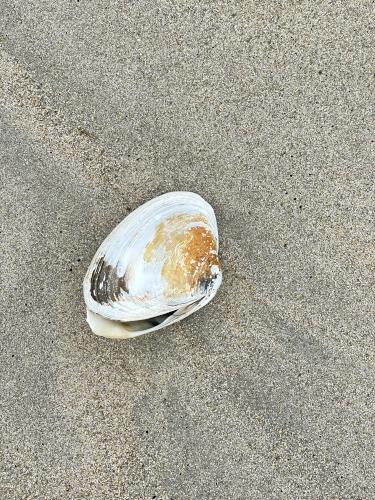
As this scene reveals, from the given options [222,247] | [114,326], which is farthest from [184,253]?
[114,326]

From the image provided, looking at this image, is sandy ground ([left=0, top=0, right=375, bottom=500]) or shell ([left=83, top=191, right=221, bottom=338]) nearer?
shell ([left=83, top=191, right=221, bottom=338])

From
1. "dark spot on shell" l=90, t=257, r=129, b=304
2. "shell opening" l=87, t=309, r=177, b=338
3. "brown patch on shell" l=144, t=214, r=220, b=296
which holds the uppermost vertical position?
"brown patch on shell" l=144, t=214, r=220, b=296

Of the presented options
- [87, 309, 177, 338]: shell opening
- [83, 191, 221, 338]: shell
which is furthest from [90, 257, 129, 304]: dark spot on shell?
[87, 309, 177, 338]: shell opening

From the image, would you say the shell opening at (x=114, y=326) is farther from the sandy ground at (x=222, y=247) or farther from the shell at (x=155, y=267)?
the sandy ground at (x=222, y=247)

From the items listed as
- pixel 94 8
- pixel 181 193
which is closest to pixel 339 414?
pixel 181 193

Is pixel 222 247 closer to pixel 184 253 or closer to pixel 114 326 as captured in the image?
pixel 184 253

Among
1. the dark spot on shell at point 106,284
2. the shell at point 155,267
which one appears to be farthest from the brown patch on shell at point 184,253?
the dark spot on shell at point 106,284

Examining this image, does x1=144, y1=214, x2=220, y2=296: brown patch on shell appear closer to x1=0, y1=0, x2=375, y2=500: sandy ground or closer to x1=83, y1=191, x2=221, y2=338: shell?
x1=83, y1=191, x2=221, y2=338: shell

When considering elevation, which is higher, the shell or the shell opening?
the shell
